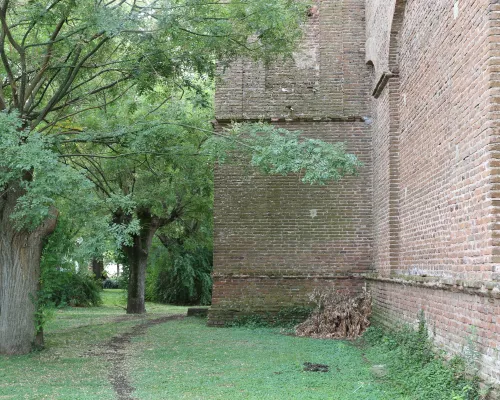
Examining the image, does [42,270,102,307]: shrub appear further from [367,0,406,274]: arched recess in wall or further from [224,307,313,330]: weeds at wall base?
[367,0,406,274]: arched recess in wall

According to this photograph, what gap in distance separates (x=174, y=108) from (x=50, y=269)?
449 cm

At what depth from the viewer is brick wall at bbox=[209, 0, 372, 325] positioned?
14312 millimetres

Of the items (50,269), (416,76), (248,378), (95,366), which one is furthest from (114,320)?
(416,76)

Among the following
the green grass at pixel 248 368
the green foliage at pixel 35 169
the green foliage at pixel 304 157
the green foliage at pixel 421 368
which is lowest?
the green grass at pixel 248 368

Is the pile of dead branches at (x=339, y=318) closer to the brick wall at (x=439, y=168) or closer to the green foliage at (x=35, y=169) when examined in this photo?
the brick wall at (x=439, y=168)

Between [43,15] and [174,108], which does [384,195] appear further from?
[43,15]

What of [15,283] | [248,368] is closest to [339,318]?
[248,368]

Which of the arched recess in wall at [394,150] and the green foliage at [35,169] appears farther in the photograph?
the arched recess in wall at [394,150]

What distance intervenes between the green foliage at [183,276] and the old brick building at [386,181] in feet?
36.6

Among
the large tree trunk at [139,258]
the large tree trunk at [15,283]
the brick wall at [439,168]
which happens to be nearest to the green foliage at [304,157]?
the brick wall at [439,168]

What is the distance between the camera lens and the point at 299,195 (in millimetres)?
14531

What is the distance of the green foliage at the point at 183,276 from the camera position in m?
25.9

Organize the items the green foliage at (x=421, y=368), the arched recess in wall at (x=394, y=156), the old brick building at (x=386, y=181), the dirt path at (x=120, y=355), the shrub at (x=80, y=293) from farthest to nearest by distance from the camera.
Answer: the shrub at (x=80, y=293) < the arched recess in wall at (x=394, y=156) < the dirt path at (x=120, y=355) < the old brick building at (x=386, y=181) < the green foliage at (x=421, y=368)

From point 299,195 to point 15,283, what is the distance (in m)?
6.87
